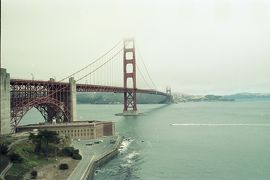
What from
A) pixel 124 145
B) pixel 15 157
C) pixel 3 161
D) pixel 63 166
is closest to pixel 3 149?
pixel 15 157

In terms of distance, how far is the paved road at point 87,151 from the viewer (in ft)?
136

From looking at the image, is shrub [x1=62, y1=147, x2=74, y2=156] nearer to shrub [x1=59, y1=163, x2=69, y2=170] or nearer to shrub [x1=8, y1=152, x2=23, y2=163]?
shrub [x1=59, y1=163, x2=69, y2=170]

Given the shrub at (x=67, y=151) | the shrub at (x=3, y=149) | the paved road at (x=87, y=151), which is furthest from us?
the shrub at (x=67, y=151)

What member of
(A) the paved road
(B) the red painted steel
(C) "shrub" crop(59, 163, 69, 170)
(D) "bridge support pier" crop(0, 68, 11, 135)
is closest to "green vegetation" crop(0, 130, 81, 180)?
(A) the paved road

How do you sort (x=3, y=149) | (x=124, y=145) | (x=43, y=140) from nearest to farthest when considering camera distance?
1. (x=3, y=149)
2. (x=43, y=140)
3. (x=124, y=145)

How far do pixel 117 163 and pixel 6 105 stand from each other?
1739 cm

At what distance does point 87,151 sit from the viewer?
55.2m

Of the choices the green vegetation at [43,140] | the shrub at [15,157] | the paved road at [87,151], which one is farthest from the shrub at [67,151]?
the shrub at [15,157]

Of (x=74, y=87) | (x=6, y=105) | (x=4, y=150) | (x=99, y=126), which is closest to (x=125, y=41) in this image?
(x=74, y=87)

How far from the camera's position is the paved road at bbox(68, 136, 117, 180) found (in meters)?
41.4

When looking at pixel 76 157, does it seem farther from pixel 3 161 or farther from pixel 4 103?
pixel 4 103

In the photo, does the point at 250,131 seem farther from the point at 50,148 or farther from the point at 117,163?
the point at 50,148

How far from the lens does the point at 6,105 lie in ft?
186

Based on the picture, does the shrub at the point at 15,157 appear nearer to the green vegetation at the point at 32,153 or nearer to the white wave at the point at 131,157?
the green vegetation at the point at 32,153
